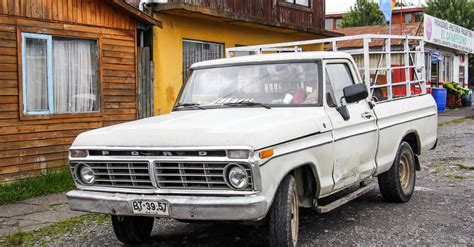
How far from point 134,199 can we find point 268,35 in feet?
37.2

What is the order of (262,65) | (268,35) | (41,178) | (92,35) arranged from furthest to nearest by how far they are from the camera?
(268,35), (92,35), (41,178), (262,65)

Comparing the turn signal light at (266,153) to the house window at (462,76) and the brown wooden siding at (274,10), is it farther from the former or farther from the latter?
the house window at (462,76)

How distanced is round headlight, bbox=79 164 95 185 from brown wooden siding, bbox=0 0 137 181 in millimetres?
3825

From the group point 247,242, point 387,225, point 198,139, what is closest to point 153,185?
point 198,139

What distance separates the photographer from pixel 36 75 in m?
9.09

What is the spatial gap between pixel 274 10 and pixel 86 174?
10861 millimetres

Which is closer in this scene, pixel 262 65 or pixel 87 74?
pixel 262 65

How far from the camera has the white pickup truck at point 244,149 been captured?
14.9 ft

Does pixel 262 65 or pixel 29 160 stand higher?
pixel 262 65

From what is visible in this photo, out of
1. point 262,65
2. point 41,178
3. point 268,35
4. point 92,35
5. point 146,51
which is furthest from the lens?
point 268,35

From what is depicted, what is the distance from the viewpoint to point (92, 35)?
9.84m

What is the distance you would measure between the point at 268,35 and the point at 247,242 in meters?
10.5

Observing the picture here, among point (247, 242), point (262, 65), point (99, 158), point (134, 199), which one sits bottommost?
point (247, 242)

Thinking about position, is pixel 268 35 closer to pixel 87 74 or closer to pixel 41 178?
pixel 87 74
